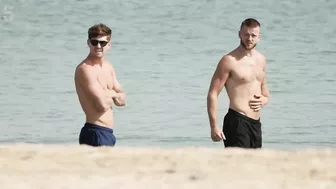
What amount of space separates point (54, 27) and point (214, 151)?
17302 mm

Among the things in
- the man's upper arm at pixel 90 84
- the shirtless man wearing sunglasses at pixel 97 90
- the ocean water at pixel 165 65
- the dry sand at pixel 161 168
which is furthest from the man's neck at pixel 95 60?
the ocean water at pixel 165 65

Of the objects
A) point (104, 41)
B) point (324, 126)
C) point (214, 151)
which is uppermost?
point (104, 41)

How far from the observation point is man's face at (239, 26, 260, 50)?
950 cm

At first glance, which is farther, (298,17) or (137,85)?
(298,17)

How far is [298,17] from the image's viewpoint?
1041 inches

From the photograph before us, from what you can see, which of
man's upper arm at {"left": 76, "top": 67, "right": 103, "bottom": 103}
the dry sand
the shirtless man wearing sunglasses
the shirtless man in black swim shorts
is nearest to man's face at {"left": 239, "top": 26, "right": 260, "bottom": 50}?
the shirtless man in black swim shorts

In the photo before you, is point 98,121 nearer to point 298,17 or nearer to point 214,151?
point 214,151

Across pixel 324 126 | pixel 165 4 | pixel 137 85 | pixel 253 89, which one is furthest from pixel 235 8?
pixel 253 89

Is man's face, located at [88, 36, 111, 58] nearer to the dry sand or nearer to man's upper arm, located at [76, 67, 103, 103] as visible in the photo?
man's upper arm, located at [76, 67, 103, 103]

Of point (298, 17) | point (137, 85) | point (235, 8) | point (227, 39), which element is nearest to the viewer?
point (137, 85)

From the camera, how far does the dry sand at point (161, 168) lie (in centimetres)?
711

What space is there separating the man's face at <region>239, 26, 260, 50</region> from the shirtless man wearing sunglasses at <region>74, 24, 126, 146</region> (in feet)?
3.40

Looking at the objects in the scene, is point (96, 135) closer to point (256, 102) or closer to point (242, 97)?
point (242, 97)

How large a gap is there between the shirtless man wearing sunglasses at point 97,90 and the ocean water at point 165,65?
3866mm
